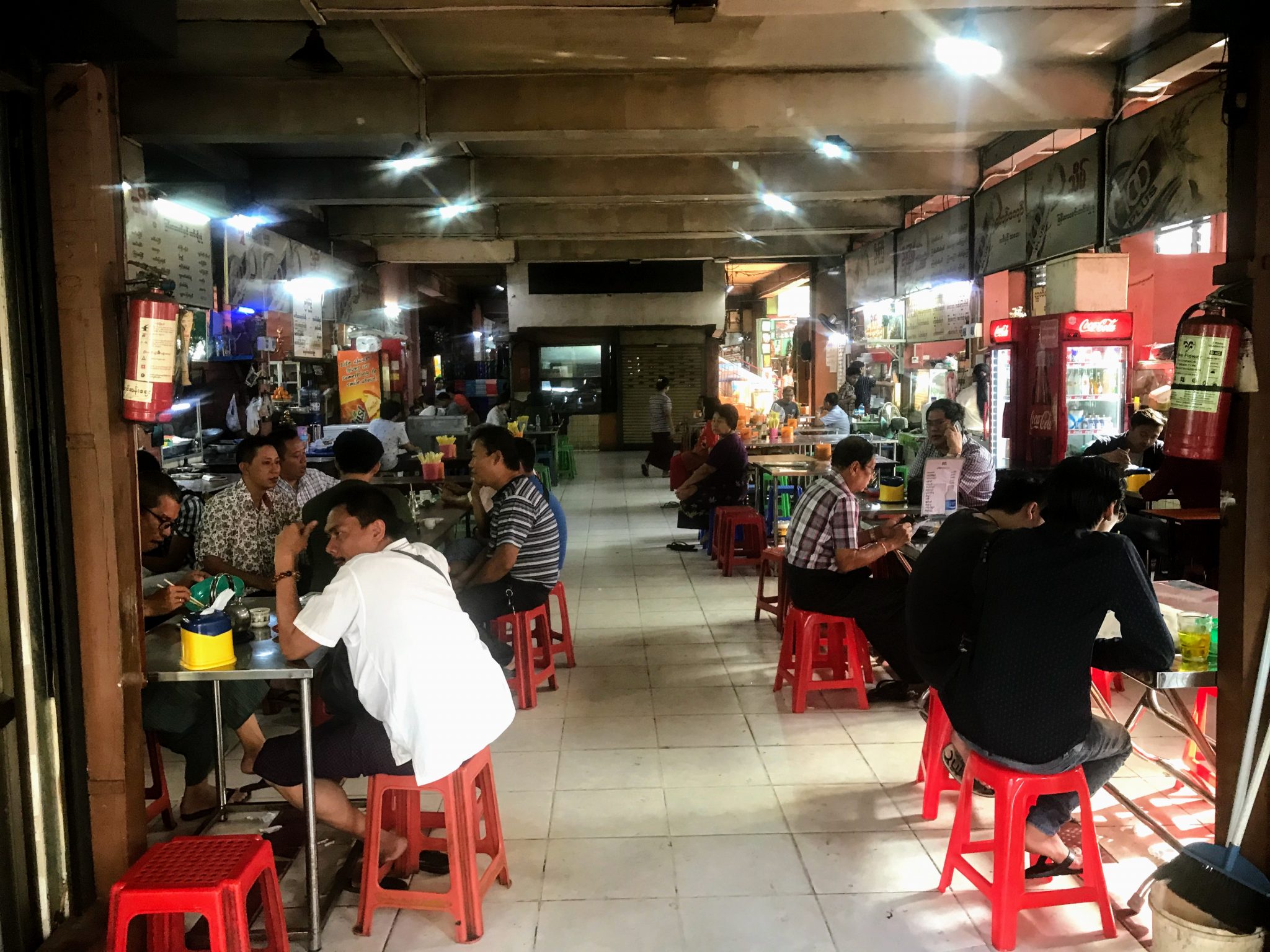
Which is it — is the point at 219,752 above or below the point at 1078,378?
below

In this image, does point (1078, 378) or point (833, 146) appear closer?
point (1078, 378)

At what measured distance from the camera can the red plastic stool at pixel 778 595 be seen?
593 cm

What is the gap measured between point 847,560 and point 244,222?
6.35 meters

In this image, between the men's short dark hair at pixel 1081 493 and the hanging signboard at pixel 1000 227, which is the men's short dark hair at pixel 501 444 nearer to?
the men's short dark hair at pixel 1081 493

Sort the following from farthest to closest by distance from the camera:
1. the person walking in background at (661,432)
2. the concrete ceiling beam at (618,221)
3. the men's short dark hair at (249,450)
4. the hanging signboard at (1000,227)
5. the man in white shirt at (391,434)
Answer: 1. the person walking in background at (661,432)
2. the concrete ceiling beam at (618,221)
3. the man in white shirt at (391,434)
4. the hanging signboard at (1000,227)
5. the men's short dark hair at (249,450)

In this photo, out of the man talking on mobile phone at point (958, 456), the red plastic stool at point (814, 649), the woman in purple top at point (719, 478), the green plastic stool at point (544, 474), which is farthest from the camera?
the green plastic stool at point (544, 474)

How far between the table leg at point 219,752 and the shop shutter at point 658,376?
48.0 feet

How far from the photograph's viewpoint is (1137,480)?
606cm

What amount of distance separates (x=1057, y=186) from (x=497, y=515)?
5.12m

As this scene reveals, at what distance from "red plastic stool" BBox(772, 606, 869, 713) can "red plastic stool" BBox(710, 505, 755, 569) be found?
2862mm

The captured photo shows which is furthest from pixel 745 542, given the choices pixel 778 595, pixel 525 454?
pixel 525 454

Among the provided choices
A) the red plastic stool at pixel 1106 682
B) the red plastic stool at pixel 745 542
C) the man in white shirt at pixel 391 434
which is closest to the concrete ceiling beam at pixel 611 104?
the red plastic stool at pixel 745 542

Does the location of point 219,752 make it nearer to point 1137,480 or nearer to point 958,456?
point 958,456

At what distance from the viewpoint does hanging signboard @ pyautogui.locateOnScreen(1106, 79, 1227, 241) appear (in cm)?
527
